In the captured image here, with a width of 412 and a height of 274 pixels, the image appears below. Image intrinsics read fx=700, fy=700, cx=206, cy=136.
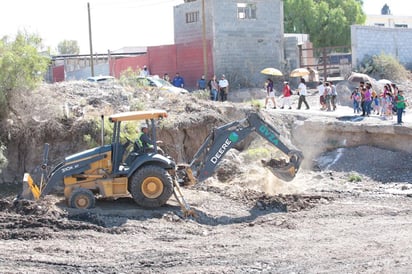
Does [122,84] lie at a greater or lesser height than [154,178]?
greater

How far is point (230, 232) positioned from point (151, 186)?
2.54 meters

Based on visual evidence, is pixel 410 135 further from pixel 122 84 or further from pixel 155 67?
pixel 155 67

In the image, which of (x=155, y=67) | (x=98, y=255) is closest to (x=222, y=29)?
(x=155, y=67)

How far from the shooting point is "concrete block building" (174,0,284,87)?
38.4 m

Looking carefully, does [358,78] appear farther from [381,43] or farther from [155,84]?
[155,84]

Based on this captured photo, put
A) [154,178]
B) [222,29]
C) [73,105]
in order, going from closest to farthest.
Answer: [154,178], [73,105], [222,29]

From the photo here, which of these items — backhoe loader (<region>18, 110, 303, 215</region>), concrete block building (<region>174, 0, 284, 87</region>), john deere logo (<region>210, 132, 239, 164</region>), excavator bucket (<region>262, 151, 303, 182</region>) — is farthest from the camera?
concrete block building (<region>174, 0, 284, 87</region>)

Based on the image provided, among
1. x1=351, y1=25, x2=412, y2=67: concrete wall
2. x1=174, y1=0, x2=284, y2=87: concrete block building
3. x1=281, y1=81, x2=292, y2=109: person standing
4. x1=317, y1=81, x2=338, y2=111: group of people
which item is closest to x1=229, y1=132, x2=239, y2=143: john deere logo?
x1=317, y1=81, x2=338, y2=111: group of people

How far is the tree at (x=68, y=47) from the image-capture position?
93.7 m

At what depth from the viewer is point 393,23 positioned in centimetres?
7400

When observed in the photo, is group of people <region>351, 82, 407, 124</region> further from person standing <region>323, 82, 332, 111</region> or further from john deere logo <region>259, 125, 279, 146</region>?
john deere logo <region>259, 125, 279, 146</region>

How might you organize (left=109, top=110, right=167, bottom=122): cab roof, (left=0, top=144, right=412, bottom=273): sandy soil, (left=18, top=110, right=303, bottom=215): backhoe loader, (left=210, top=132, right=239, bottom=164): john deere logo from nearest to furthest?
1. (left=0, top=144, right=412, bottom=273): sandy soil
2. (left=109, top=110, right=167, bottom=122): cab roof
3. (left=18, top=110, right=303, bottom=215): backhoe loader
4. (left=210, top=132, right=239, bottom=164): john deere logo

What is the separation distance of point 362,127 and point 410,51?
2037 cm

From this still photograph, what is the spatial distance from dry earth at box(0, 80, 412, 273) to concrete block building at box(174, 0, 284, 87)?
1845 centimetres
